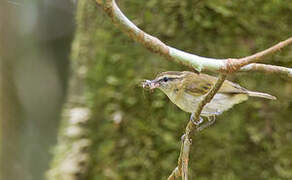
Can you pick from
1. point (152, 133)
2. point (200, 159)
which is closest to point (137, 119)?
point (152, 133)

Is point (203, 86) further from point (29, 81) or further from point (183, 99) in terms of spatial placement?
point (29, 81)

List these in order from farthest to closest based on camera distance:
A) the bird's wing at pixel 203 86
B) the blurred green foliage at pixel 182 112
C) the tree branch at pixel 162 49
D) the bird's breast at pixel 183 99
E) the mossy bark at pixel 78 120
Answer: the mossy bark at pixel 78 120 → the blurred green foliage at pixel 182 112 → the bird's wing at pixel 203 86 → the bird's breast at pixel 183 99 → the tree branch at pixel 162 49

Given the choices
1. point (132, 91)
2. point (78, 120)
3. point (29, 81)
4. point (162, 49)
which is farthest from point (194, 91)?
point (29, 81)

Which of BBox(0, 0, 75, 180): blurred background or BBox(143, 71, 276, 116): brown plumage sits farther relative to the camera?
BBox(0, 0, 75, 180): blurred background

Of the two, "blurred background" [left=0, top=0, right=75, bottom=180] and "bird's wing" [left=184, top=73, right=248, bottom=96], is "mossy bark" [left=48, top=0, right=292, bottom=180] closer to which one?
"blurred background" [left=0, top=0, right=75, bottom=180]

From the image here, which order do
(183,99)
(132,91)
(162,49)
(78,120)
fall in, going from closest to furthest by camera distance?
1. (162,49)
2. (183,99)
3. (132,91)
4. (78,120)

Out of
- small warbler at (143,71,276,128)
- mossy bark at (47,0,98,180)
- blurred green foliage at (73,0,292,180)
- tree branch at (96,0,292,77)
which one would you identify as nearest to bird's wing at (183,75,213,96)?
small warbler at (143,71,276,128)

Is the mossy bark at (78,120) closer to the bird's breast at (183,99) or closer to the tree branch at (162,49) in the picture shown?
the bird's breast at (183,99)

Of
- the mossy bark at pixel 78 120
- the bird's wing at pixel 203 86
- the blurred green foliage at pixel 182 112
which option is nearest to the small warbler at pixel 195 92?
the bird's wing at pixel 203 86

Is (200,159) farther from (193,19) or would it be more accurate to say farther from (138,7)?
(138,7)
